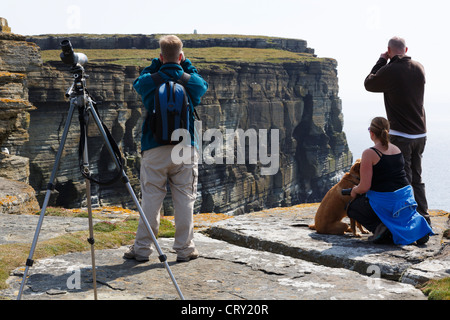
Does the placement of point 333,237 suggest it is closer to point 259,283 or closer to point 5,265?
point 259,283

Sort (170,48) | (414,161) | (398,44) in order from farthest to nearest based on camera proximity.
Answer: (414,161)
(398,44)
(170,48)

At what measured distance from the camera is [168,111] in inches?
233

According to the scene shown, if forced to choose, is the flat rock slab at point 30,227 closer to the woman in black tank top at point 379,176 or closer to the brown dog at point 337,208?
the brown dog at point 337,208

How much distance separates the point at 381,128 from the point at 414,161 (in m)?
1.46

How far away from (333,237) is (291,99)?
94.0 meters

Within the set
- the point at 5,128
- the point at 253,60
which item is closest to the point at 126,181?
the point at 5,128

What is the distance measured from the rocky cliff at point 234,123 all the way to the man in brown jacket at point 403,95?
49292mm

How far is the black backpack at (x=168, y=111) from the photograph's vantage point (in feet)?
19.4

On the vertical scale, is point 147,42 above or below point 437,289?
above

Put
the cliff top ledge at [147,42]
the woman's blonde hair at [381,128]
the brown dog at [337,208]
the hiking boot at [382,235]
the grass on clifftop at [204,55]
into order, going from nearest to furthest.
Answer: the woman's blonde hair at [381,128]
the hiking boot at [382,235]
the brown dog at [337,208]
the grass on clifftop at [204,55]
the cliff top ledge at [147,42]

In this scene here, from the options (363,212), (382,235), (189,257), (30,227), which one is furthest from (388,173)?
Result: (30,227)

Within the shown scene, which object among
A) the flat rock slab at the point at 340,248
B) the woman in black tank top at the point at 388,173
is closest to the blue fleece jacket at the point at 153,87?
the flat rock slab at the point at 340,248

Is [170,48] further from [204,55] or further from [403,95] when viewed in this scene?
[204,55]

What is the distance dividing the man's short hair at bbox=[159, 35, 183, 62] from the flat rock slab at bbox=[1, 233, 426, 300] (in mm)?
2513
